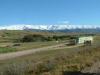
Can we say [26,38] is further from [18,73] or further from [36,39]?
[18,73]

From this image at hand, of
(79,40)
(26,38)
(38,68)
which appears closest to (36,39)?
(26,38)

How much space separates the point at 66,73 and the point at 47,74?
2.87 m

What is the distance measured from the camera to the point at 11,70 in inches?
581

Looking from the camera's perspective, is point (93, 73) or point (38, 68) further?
point (38, 68)

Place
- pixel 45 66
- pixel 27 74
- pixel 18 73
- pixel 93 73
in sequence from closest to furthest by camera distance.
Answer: pixel 93 73, pixel 18 73, pixel 27 74, pixel 45 66

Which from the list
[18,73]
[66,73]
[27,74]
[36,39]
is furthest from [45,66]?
[36,39]

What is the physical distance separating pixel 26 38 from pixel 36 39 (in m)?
4.62

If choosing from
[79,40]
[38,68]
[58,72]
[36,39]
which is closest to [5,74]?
[58,72]

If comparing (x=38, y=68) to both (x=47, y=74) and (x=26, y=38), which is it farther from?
(x=26, y=38)

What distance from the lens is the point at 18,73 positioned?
14.4 m

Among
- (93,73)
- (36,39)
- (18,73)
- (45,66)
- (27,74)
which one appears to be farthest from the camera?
(36,39)

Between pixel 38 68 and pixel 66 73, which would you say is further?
pixel 38 68

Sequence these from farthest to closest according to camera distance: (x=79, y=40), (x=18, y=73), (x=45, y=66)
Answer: (x=79, y=40) < (x=45, y=66) < (x=18, y=73)

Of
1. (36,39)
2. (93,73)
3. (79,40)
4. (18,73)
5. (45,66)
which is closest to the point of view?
(93,73)
